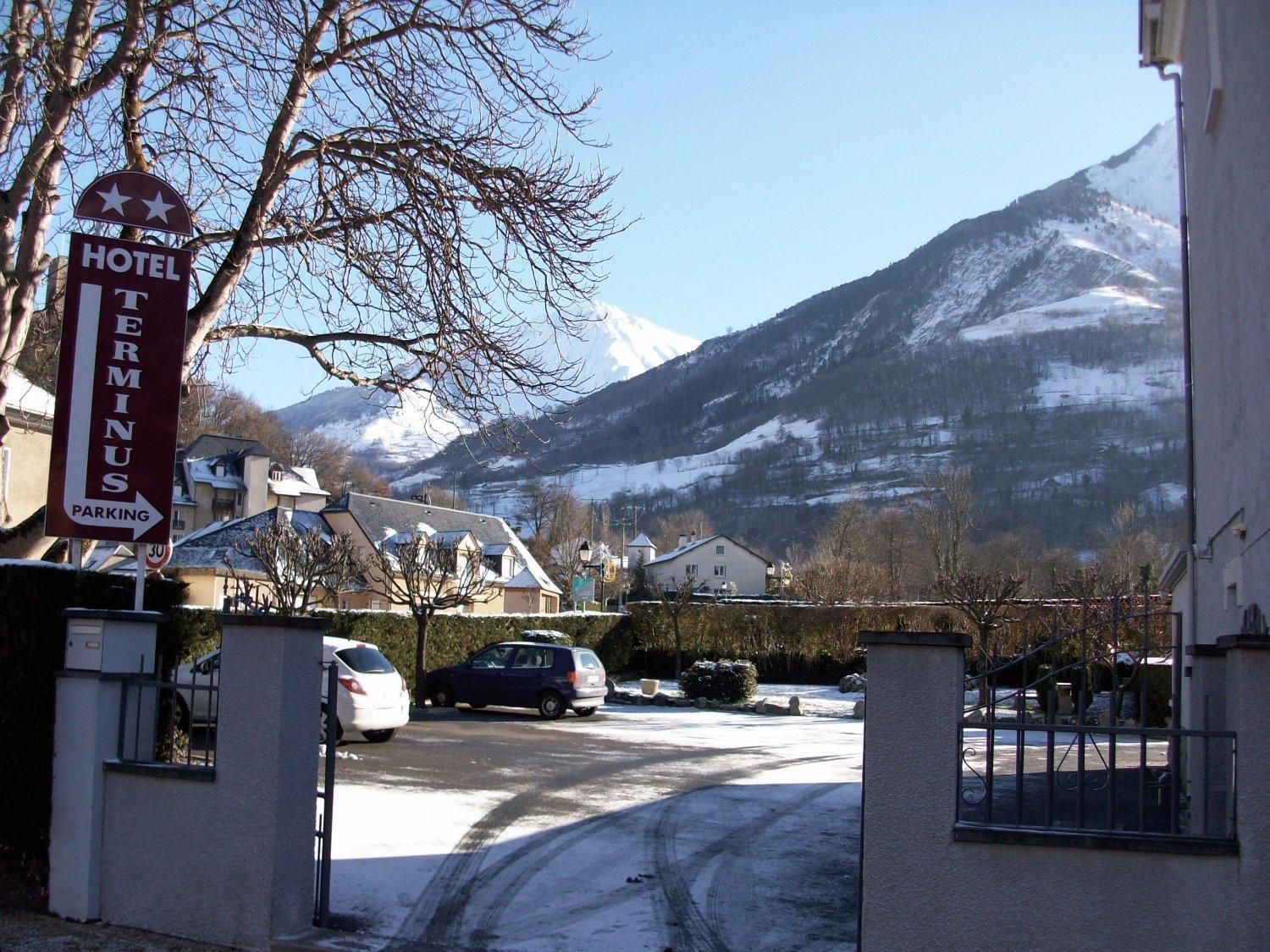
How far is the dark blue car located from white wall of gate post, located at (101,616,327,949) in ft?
53.0

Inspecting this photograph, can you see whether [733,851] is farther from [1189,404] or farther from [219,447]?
[219,447]

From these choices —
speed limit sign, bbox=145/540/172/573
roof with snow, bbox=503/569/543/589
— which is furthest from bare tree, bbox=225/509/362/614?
roof with snow, bbox=503/569/543/589

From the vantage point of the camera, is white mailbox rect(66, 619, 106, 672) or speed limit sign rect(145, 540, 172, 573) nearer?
white mailbox rect(66, 619, 106, 672)

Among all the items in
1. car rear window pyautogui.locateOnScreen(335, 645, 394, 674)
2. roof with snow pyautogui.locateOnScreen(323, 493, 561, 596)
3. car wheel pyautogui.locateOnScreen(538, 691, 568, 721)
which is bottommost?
car wheel pyautogui.locateOnScreen(538, 691, 568, 721)

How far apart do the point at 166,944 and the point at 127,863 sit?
1.97 ft

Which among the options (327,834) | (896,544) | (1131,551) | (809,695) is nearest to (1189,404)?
(327,834)

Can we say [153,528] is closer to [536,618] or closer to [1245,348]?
[1245,348]

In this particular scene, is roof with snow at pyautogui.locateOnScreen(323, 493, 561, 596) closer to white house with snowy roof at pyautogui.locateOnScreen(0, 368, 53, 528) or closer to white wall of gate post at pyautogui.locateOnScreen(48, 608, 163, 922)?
white house with snowy roof at pyautogui.locateOnScreen(0, 368, 53, 528)

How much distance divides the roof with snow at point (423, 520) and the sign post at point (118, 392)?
40.9 m

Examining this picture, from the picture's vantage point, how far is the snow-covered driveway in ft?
22.7

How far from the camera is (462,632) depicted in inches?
1162

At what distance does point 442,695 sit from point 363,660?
25.1 ft

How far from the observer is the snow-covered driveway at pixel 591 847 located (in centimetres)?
693

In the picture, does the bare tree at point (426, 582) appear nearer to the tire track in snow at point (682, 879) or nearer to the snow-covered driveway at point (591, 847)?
the snow-covered driveway at point (591, 847)
